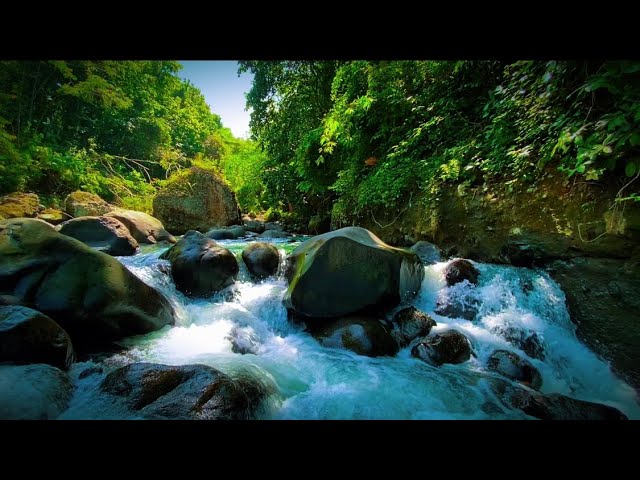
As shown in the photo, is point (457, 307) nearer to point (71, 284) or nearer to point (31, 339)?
point (31, 339)

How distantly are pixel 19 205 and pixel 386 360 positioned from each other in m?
12.5

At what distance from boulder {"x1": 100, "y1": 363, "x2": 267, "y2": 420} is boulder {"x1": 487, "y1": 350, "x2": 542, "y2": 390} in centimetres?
301

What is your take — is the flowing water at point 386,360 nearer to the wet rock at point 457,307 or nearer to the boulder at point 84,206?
the wet rock at point 457,307

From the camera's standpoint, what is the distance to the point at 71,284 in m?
3.54

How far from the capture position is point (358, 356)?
148 inches

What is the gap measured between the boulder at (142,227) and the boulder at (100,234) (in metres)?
1.62

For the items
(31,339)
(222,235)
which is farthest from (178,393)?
(222,235)

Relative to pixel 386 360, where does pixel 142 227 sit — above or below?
above

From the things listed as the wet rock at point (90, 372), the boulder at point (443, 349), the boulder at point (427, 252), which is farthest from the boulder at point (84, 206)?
the boulder at point (443, 349)

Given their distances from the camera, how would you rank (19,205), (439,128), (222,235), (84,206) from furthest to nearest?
(222,235) < (84,206) < (19,205) < (439,128)

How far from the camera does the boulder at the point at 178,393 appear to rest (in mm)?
2064

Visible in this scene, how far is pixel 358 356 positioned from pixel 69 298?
12.5 ft
